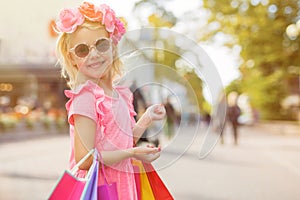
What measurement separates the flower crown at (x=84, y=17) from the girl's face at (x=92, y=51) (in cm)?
4

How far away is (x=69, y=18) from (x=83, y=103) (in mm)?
333

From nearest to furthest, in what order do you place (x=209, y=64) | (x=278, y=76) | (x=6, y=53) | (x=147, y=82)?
(x=209, y=64)
(x=147, y=82)
(x=278, y=76)
(x=6, y=53)

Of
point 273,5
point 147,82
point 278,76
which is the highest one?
point 273,5

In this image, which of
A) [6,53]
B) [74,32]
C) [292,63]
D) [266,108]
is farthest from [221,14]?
[74,32]

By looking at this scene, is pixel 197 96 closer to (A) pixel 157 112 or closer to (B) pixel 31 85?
(A) pixel 157 112

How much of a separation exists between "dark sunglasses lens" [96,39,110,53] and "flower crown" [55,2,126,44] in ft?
0.11

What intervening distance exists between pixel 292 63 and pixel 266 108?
29.4 feet

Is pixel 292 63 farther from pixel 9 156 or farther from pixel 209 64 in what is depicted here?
pixel 209 64

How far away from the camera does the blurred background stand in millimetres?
2264

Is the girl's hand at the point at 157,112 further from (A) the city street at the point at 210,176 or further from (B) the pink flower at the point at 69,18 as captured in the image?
(A) the city street at the point at 210,176

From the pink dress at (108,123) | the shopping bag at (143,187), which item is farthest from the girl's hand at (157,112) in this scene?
the shopping bag at (143,187)

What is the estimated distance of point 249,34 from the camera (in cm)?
2491

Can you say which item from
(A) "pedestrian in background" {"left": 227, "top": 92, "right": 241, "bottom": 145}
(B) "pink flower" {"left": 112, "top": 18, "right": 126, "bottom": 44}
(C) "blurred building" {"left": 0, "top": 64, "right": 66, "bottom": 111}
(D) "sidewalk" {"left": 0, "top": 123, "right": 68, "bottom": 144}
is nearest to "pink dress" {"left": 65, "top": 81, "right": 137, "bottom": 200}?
(B) "pink flower" {"left": 112, "top": 18, "right": 126, "bottom": 44}

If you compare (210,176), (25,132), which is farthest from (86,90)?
(25,132)
